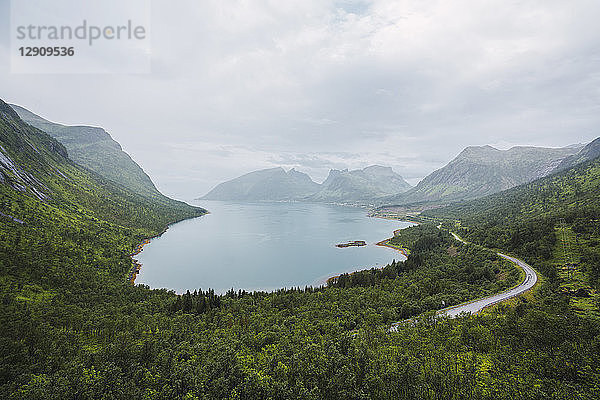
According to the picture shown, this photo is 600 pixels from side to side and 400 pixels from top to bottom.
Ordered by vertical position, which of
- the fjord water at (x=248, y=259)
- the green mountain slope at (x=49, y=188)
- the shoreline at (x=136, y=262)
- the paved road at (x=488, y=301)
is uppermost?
the green mountain slope at (x=49, y=188)

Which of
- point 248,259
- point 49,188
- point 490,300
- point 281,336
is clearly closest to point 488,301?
point 490,300

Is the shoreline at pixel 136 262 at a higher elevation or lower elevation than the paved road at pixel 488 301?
lower

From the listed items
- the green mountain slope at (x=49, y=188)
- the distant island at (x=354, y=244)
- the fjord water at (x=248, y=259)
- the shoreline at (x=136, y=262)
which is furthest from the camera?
the distant island at (x=354, y=244)

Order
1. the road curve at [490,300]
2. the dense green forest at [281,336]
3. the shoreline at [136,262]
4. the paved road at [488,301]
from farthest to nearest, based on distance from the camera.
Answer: the shoreline at [136,262]
the road curve at [490,300]
the paved road at [488,301]
the dense green forest at [281,336]

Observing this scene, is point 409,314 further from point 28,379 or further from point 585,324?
point 28,379

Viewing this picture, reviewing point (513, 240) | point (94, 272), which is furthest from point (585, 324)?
point (94, 272)

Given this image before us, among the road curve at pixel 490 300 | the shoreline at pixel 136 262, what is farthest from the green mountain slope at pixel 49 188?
the road curve at pixel 490 300

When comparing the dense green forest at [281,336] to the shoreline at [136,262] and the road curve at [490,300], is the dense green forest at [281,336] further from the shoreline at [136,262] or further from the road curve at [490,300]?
the shoreline at [136,262]

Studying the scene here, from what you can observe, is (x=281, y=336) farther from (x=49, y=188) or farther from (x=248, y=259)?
(x=49, y=188)
